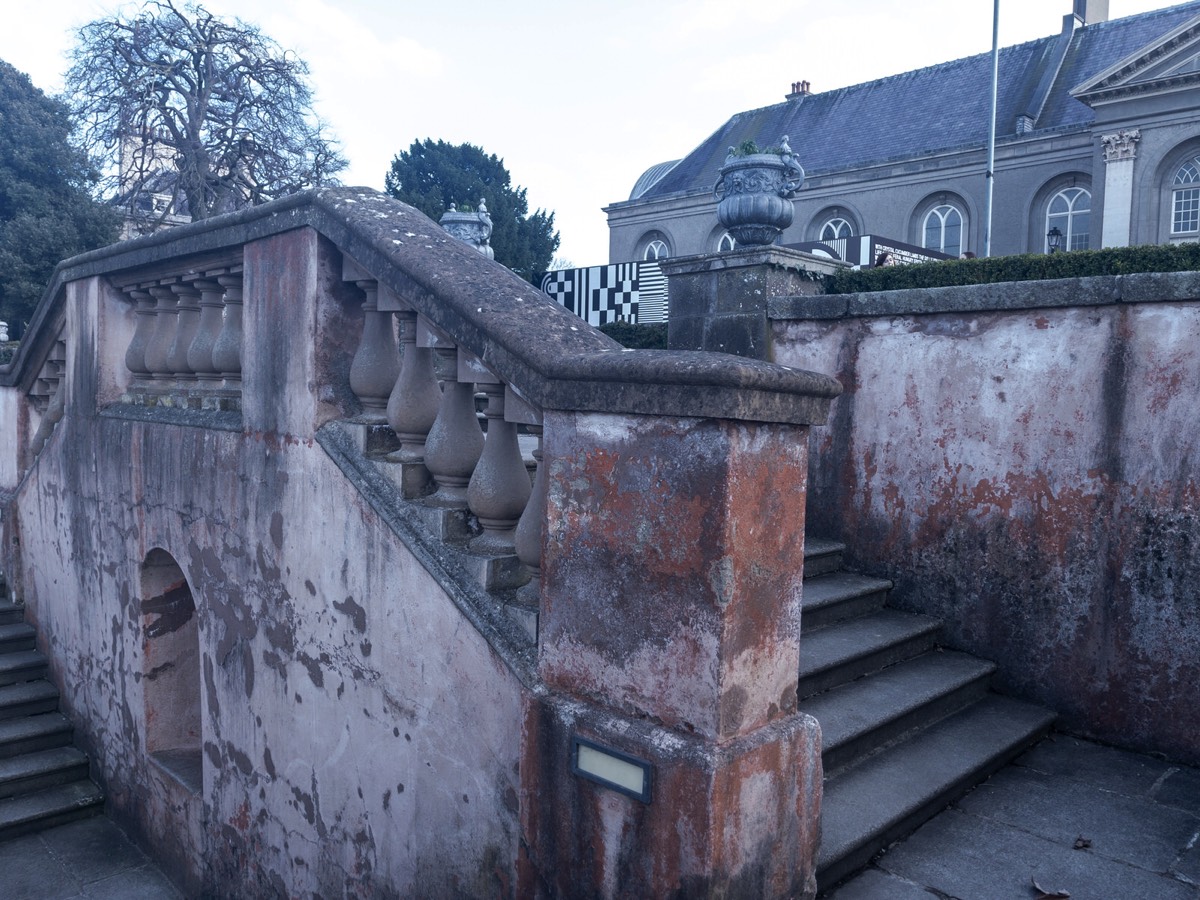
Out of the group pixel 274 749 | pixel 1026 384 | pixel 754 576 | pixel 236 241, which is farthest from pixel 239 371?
pixel 1026 384

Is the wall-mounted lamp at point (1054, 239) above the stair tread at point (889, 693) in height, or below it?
above

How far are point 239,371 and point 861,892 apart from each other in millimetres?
3104

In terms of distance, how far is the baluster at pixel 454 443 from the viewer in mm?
2830

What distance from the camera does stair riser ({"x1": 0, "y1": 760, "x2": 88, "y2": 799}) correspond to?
4.93 metres

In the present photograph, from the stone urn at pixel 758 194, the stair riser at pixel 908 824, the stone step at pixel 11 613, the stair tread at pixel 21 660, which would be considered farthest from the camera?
the stone step at pixel 11 613

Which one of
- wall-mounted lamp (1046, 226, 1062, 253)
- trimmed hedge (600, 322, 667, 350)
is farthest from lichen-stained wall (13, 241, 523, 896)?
wall-mounted lamp (1046, 226, 1062, 253)

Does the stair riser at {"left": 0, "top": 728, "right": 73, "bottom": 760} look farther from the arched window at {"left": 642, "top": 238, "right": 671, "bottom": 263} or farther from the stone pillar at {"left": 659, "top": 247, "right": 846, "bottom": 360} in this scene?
the arched window at {"left": 642, "top": 238, "right": 671, "bottom": 263}

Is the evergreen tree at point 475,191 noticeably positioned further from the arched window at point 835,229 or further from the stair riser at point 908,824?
the stair riser at point 908,824

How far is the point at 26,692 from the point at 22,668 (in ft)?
0.53

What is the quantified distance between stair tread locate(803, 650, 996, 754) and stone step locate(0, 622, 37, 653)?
497 centimetres

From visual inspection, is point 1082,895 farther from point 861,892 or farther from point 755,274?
point 755,274

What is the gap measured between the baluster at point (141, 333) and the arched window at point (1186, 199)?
2771cm

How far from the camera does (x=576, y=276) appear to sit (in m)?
10.9

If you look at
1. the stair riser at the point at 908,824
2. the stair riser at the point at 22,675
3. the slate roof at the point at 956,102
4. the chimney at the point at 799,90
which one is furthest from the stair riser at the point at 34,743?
the chimney at the point at 799,90
